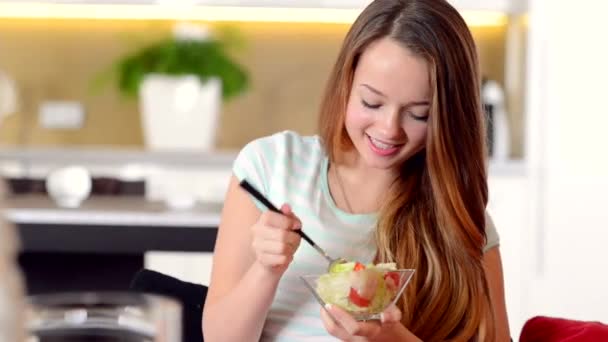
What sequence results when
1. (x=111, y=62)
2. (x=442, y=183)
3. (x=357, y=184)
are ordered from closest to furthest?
(x=442, y=183), (x=357, y=184), (x=111, y=62)

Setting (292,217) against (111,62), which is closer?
(292,217)

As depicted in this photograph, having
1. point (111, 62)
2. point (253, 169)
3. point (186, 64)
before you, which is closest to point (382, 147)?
point (253, 169)

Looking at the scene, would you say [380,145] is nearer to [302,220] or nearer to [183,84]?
[302,220]

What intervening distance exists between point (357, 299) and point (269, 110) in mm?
→ 3575

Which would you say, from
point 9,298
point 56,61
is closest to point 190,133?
point 56,61

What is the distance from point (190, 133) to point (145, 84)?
11.1 inches

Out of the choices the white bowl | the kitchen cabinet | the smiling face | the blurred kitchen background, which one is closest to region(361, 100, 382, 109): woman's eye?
the smiling face

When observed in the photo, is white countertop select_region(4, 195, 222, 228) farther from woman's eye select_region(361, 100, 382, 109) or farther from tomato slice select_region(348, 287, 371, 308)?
tomato slice select_region(348, 287, 371, 308)

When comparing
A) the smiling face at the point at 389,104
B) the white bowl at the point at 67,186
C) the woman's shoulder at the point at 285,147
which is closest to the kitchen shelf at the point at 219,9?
the white bowl at the point at 67,186

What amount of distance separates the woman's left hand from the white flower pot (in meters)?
3.21

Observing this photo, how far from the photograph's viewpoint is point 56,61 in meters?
4.97

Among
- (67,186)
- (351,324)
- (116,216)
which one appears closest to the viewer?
(351,324)

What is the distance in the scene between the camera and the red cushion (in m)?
1.43

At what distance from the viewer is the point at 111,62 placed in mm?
4922
